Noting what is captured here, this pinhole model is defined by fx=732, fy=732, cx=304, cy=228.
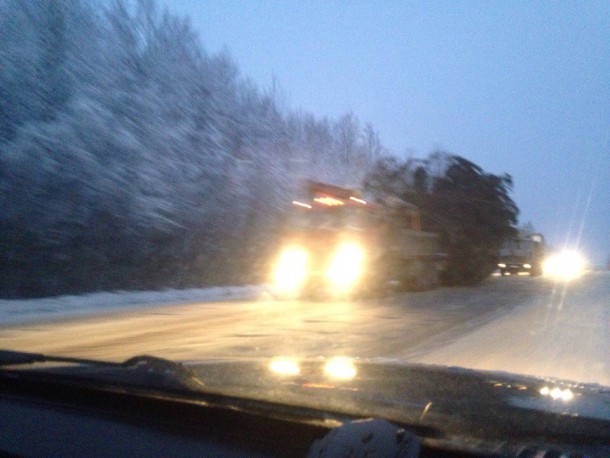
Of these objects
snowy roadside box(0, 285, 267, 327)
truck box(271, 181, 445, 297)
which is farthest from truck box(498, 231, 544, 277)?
snowy roadside box(0, 285, 267, 327)

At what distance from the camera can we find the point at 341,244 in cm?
2284

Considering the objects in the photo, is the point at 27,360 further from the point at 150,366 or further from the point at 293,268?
the point at 293,268

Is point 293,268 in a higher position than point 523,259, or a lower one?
lower

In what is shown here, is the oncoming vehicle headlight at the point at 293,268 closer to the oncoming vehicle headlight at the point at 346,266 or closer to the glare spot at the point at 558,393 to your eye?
the oncoming vehicle headlight at the point at 346,266

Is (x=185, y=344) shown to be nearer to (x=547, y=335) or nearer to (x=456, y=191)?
(x=547, y=335)

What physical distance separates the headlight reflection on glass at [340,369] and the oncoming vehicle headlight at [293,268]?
17533 mm

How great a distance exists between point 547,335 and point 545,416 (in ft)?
34.8

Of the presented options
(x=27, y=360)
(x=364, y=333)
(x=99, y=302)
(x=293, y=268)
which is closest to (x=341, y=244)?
(x=293, y=268)

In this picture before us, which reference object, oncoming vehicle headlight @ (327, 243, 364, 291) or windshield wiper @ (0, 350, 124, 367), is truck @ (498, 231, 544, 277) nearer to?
oncoming vehicle headlight @ (327, 243, 364, 291)

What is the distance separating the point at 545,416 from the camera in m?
3.15

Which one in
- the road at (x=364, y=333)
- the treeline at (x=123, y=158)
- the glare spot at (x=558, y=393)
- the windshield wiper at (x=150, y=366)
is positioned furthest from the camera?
the treeline at (x=123, y=158)

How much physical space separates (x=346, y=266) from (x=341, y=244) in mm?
756

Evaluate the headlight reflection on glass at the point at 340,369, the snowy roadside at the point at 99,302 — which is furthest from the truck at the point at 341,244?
the headlight reflection on glass at the point at 340,369

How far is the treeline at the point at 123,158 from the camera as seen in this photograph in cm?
2106
